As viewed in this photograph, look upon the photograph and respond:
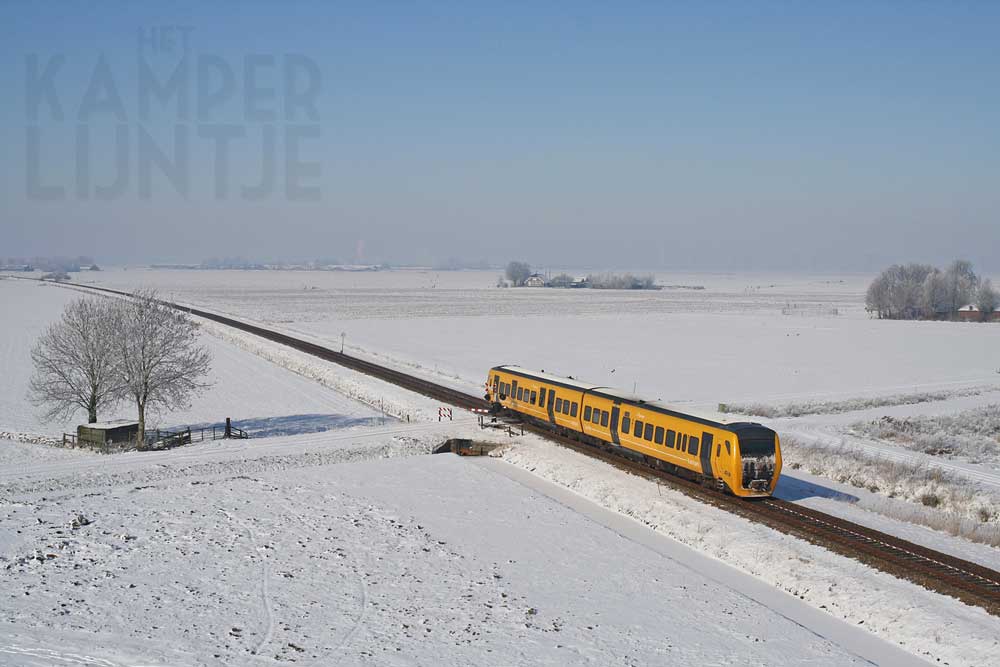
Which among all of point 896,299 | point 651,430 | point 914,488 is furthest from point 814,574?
point 896,299

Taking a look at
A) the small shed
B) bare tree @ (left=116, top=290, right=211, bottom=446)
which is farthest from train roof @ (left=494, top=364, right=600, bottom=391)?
the small shed

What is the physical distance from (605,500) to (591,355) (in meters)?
45.3

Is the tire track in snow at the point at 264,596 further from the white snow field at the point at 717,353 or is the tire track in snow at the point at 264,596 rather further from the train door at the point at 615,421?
the white snow field at the point at 717,353

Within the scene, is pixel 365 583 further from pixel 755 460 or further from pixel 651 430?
pixel 651 430

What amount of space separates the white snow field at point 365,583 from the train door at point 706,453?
10.4 ft

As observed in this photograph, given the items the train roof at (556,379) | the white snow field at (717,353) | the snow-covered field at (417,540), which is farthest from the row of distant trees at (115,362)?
the white snow field at (717,353)

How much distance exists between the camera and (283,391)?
52.8m

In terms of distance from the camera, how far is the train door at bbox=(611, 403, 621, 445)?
30672 mm

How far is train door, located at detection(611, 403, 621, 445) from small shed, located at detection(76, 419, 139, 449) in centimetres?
2274

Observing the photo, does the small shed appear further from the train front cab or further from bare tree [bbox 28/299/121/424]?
the train front cab

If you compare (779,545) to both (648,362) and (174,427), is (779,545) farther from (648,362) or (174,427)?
(648,362)

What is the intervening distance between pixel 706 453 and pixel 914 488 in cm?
825


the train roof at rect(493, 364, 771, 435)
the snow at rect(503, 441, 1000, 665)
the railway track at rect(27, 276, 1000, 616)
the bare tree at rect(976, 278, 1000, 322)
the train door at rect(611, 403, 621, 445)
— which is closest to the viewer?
the snow at rect(503, 441, 1000, 665)

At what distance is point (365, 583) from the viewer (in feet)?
63.3
